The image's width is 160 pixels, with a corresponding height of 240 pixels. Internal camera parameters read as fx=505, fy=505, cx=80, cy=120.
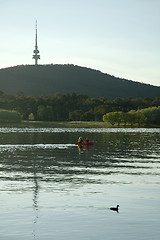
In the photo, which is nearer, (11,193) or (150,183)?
(11,193)

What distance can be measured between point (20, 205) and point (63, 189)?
6513 mm

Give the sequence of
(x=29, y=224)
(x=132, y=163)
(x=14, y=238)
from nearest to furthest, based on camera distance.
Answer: (x=14, y=238) < (x=29, y=224) < (x=132, y=163)

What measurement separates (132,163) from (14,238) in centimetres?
3480

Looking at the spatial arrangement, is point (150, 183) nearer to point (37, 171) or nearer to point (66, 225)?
point (37, 171)

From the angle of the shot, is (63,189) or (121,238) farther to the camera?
(63,189)

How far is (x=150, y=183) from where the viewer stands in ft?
130

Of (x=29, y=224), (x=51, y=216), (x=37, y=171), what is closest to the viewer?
(x=29, y=224)

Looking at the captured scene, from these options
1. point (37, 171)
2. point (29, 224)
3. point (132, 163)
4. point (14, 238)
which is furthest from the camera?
point (132, 163)

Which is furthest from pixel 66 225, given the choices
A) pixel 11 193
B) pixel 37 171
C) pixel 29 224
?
pixel 37 171

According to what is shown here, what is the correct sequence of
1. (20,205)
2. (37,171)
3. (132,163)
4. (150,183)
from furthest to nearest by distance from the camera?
(132,163) → (37,171) → (150,183) → (20,205)

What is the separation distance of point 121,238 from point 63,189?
43.6 feet

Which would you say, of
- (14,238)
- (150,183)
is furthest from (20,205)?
(150,183)

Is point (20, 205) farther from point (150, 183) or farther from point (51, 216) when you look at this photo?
point (150, 183)

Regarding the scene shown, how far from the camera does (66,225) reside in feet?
83.2
